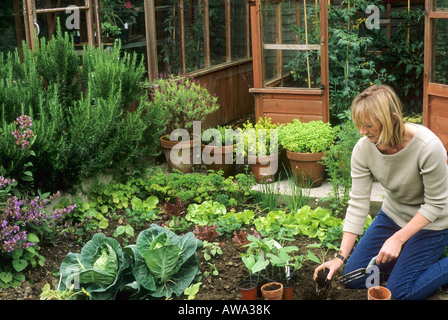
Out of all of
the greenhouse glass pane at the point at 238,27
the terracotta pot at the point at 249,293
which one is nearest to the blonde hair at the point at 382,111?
the terracotta pot at the point at 249,293

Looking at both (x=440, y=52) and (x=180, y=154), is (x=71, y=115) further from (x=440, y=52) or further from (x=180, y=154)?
(x=440, y=52)

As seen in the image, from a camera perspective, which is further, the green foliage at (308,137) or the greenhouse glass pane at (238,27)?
the greenhouse glass pane at (238,27)

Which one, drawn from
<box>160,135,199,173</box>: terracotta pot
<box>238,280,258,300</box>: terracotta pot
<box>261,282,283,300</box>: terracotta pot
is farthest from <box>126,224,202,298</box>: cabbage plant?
<box>160,135,199,173</box>: terracotta pot

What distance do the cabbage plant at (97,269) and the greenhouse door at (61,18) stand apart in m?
3.06

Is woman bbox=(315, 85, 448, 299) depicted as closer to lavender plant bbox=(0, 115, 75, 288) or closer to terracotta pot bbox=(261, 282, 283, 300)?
terracotta pot bbox=(261, 282, 283, 300)

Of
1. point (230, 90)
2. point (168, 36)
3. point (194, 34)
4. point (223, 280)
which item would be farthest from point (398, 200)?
point (230, 90)

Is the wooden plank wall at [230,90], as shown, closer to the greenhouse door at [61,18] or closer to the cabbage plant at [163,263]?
the greenhouse door at [61,18]

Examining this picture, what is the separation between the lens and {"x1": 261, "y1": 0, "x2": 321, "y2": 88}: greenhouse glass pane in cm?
636

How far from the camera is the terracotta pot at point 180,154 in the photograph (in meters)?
6.36

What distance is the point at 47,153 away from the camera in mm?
4406

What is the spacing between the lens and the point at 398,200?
11.5ft

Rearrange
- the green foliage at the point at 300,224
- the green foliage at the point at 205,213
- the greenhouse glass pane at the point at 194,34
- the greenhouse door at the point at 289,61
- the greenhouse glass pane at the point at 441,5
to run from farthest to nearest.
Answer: the greenhouse glass pane at the point at 194,34
the greenhouse door at the point at 289,61
the greenhouse glass pane at the point at 441,5
the green foliage at the point at 205,213
the green foliage at the point at 300,224

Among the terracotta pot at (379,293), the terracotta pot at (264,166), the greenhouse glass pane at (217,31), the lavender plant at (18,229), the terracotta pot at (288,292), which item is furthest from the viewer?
the greenhouse glass pane at (217,31)

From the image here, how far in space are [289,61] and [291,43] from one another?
0.22 m
